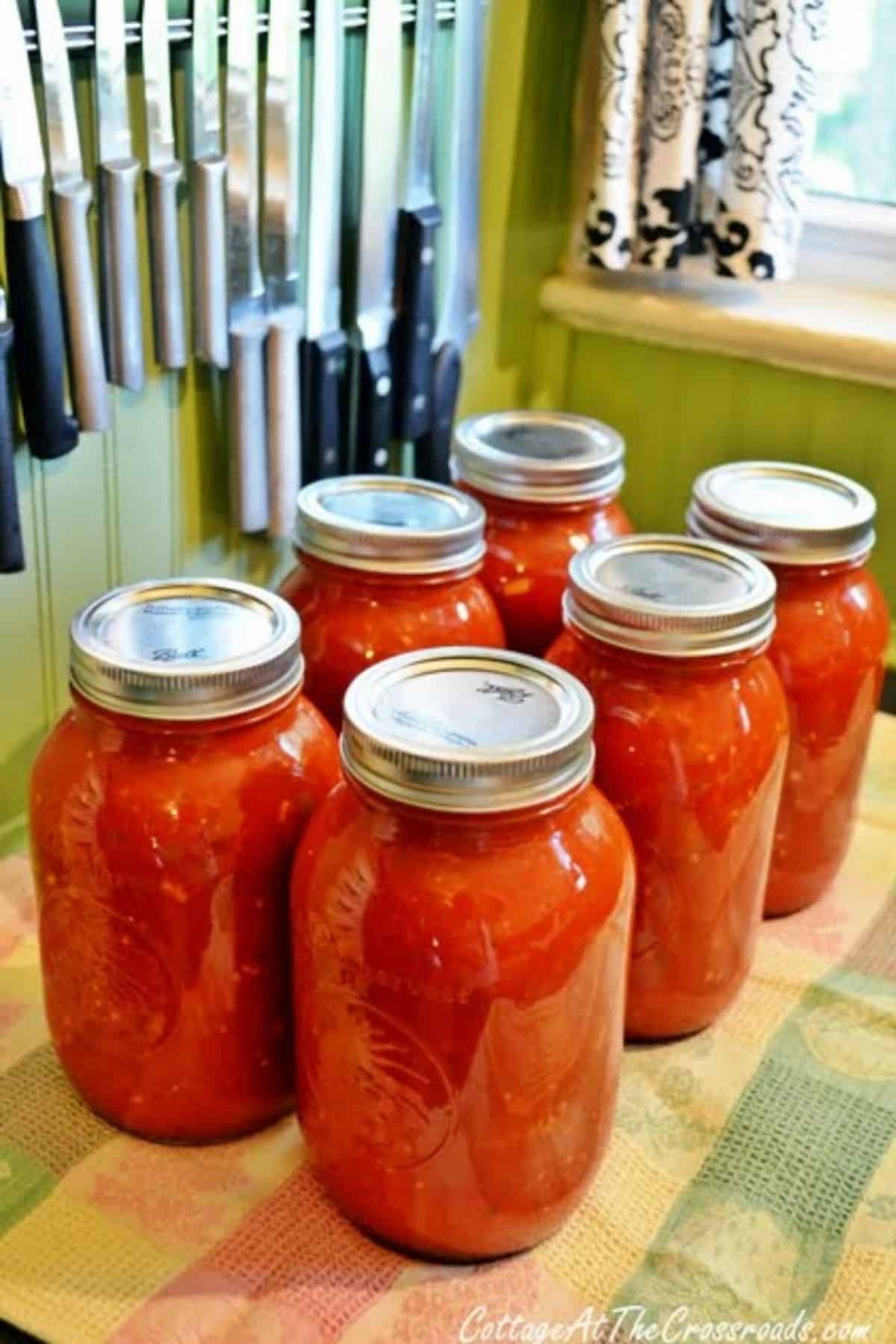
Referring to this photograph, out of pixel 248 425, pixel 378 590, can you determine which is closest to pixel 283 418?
pixel 248 425

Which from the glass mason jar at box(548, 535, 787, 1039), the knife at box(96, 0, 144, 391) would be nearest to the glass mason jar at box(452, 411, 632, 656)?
the glass mason jar at box(548, 535, 787, 1039)

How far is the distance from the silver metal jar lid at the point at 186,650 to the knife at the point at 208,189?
0.26m

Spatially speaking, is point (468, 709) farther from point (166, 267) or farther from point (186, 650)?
point (166, 267)

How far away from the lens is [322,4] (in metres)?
0.98

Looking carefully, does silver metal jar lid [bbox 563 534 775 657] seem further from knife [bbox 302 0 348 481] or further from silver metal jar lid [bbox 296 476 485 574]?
knife [bbox 302 0 348 481]

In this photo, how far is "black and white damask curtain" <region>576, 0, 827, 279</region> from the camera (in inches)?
44.2

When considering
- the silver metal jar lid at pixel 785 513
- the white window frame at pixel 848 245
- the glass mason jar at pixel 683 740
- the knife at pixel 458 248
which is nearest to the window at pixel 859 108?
the white window frame at pixel 848 245

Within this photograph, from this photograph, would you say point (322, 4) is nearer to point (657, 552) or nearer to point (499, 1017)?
point (657, 552)

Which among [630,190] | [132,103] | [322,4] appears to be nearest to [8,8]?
[132,103]

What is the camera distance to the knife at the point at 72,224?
2.70 ft

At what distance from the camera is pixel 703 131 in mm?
1191

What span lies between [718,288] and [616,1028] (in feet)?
2.45

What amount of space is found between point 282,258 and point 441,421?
223 mm

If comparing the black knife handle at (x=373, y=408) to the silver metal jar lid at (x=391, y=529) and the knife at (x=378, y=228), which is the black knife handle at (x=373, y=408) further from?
the silver metal jar lid at (x=391, y=529)
